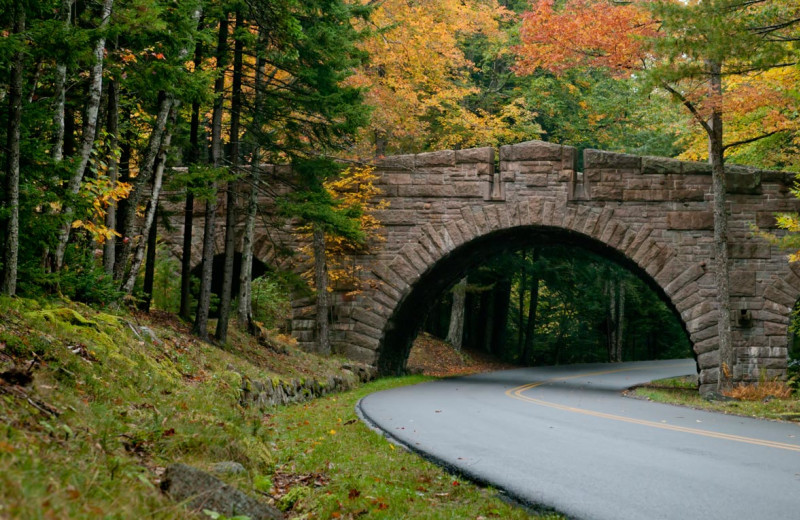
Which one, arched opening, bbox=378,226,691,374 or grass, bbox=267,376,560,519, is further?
→ arched opening, bbox=378,226,691,374

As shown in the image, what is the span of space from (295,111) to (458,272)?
8.29 metres

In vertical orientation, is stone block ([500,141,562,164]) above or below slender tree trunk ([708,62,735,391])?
above

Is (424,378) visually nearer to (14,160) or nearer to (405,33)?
(405,33)

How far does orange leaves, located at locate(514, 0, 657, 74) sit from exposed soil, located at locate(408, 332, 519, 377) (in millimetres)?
11285

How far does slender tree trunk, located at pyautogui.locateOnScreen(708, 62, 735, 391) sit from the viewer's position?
1653 cm

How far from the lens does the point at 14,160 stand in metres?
6.84

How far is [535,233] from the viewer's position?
68.2 ft

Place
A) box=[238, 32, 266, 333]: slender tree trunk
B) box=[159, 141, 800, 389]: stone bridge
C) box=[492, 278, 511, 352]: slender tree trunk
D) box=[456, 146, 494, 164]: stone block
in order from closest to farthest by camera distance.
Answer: box=[238, 32, 266, 333]: slender tree trunk < box=[159, 141, 800, 389]: stone bridge < box=[456, 146, 494, 164]: stone block < box=[492, 278, 511, 352]: slender tree trunk

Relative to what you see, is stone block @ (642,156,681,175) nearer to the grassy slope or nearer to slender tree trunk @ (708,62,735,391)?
slender tree trunk @ (708,62,735,391)

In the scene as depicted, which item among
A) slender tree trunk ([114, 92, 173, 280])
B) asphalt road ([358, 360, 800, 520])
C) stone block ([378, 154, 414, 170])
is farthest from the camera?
stone block ([378, 154, 414, 170])

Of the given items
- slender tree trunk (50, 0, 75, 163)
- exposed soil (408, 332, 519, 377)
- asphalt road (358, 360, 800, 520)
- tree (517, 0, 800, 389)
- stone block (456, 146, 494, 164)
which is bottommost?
exposed soil (408, 332, 519, 377)

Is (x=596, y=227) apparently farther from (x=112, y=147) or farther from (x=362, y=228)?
(x=112, y=147)

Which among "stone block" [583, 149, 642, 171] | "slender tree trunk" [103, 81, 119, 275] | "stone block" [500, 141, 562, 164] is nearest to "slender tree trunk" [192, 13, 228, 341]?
"slender tree trunk" [103, 81, 119, 275]

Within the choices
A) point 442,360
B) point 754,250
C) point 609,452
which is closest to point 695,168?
point 754,250
